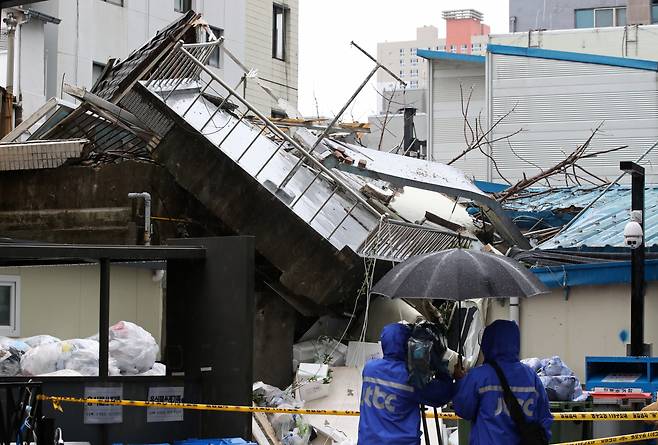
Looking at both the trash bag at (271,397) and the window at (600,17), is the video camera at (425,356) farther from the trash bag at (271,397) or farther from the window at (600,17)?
the window at (600,17)

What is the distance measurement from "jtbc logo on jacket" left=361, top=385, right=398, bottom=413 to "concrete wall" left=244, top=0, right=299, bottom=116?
3050 centimetres

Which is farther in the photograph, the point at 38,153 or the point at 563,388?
the point at 38,153

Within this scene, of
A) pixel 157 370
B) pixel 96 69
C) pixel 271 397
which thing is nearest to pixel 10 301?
pixel 271 397

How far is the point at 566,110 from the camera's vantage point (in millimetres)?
24844

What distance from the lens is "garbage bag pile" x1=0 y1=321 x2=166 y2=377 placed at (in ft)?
30.9

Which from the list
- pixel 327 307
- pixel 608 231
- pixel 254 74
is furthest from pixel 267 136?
pixel 608 231

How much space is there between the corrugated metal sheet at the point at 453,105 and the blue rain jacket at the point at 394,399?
2036 centimetres

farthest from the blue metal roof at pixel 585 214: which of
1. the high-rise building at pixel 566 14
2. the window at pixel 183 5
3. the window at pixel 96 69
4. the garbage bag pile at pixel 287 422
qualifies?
the window at pixel 183 5

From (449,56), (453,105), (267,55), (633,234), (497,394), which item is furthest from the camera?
(267,55)

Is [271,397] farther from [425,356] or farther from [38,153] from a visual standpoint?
[425,356]

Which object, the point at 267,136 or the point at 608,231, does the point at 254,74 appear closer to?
the point at 267,136

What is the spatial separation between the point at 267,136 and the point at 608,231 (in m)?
5.45

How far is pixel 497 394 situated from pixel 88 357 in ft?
14.3

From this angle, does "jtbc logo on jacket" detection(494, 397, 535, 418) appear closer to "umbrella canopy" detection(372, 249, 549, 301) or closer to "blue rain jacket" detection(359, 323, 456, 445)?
"blue rain jacket" detection(359, 323, 456, 445)
